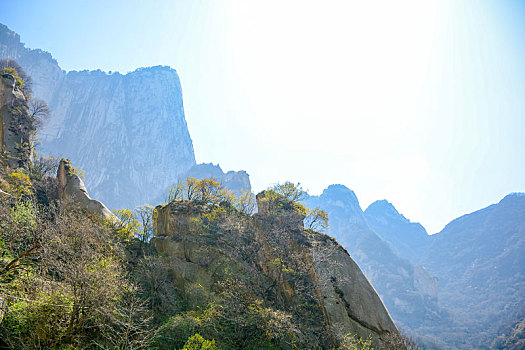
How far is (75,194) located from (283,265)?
68.5 ft

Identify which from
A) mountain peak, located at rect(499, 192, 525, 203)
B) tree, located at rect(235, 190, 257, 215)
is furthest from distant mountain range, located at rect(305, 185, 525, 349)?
tree, located at rect(235, 190, 257, 215)

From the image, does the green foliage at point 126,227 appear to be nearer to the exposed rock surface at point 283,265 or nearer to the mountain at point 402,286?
the exposed rock surface at point 283,265

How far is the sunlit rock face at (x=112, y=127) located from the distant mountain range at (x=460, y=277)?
12766cm

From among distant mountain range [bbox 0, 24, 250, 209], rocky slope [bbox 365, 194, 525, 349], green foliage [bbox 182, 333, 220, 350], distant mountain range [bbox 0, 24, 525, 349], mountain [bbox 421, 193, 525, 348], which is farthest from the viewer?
distant mountain range [bbox 0, 24, 250, 209]

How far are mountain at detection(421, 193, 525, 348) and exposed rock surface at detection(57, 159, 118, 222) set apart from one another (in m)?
113

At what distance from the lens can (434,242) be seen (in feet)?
632

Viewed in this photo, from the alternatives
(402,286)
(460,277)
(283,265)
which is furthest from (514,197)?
(283,265)

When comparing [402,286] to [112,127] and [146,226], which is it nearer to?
[146,226]

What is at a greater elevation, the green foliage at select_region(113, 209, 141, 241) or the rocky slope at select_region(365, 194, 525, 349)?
the green foliage at select_region(113, 209, 141, 241)

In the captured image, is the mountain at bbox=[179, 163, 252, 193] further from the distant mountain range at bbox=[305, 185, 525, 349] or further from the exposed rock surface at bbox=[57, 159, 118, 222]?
the exposed rock surface at bbox=[57, 159, 118, 222]

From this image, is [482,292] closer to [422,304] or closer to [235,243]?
[422,304]

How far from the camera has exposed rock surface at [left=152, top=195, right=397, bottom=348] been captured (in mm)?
17672

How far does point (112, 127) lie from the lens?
135000mm

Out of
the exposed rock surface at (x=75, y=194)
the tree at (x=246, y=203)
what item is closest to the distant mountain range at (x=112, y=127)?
the exposed rock surface at (x=75, y=194)
